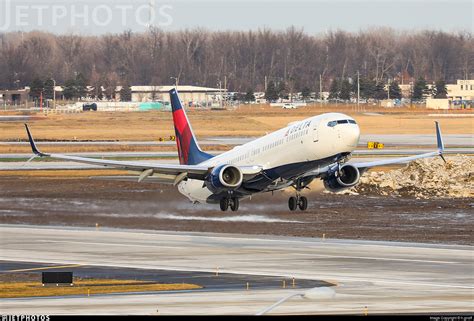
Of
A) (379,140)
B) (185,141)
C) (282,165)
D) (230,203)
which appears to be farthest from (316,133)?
(379,140)

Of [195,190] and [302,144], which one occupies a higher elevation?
[302,144]

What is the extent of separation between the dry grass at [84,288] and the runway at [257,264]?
2394 mm

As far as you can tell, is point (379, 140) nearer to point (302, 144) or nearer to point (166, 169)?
point (166, 169)

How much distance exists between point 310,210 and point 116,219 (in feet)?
65.0

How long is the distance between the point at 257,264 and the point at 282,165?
6.70 metres

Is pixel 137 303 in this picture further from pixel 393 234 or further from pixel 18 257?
pixel 393 234

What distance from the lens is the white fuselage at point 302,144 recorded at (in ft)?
224

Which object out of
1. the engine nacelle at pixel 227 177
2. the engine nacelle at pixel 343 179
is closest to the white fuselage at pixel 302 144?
the engine nacelle at pixel 227 177

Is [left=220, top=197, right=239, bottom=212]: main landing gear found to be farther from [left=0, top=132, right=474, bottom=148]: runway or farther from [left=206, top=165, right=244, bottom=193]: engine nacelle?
[left=0, top=132, right=474, bottom=148]: runway

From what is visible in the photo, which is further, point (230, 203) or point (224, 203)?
point (230, 203)

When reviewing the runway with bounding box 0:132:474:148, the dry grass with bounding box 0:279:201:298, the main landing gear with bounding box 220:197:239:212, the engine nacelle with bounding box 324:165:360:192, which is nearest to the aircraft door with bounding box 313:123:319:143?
the engine nacelle with bounding box 324:165:360:192

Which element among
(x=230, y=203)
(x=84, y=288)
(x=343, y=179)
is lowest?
(x=84, y=288)

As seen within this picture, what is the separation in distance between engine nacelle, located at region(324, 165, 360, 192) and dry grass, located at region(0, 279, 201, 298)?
50.8ft

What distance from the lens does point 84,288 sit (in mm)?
62438
